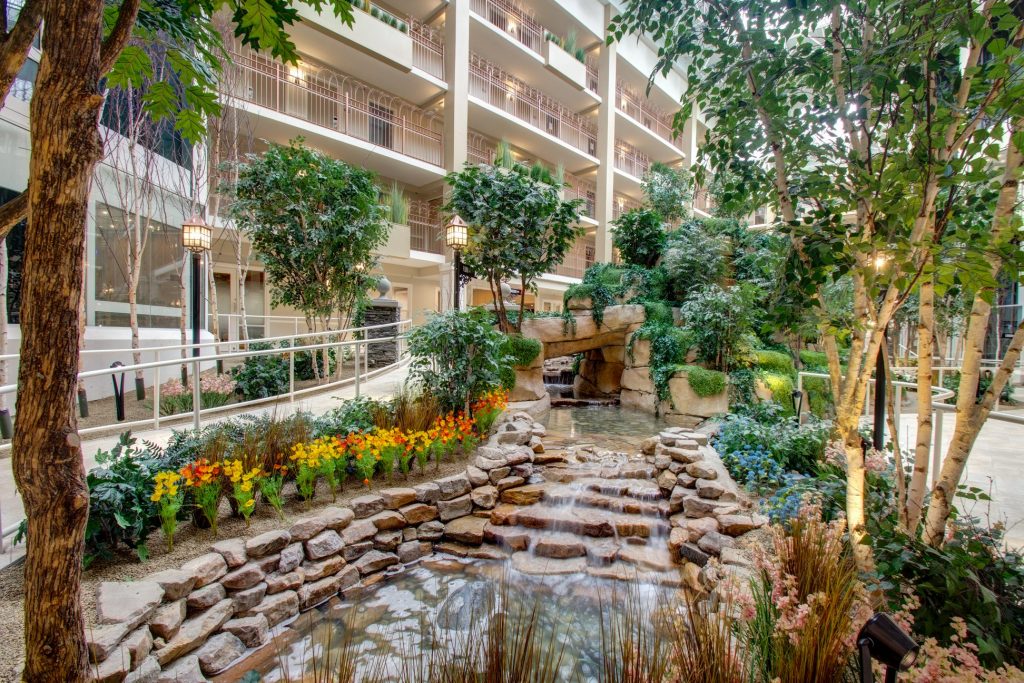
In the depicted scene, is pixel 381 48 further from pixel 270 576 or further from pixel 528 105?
pixel 270 576

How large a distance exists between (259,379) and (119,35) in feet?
19.5

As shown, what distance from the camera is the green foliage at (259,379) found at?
21.8 feet

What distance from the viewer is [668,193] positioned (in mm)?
14297

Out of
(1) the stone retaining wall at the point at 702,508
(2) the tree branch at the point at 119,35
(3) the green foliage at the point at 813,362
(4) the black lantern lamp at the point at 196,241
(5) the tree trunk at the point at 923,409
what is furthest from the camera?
(3) the green foliage at the point at 813,362

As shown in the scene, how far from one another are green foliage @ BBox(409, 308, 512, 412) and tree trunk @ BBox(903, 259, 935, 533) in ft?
13.1

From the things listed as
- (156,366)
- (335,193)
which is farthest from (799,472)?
(335,193)

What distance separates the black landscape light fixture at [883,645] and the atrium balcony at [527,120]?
13938 millimetres

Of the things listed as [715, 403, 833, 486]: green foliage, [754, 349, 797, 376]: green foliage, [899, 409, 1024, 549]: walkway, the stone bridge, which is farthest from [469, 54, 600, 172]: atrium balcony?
[899, 409, 1024, 549]: walkway

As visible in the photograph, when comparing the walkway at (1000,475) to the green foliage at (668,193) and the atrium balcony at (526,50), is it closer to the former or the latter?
the green foliage at (668,193)

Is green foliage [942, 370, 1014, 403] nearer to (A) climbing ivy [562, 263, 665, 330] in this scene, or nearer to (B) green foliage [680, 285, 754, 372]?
(B) green foliage [680, 285, 754, 372]

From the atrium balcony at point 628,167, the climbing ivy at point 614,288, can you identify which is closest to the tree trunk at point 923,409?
the climbing ivy at point 614,288

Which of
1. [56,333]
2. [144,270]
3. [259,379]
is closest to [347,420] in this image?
[259,379]

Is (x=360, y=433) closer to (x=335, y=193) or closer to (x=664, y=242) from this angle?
(x=335, y=193)

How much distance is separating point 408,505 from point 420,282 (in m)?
10.8
